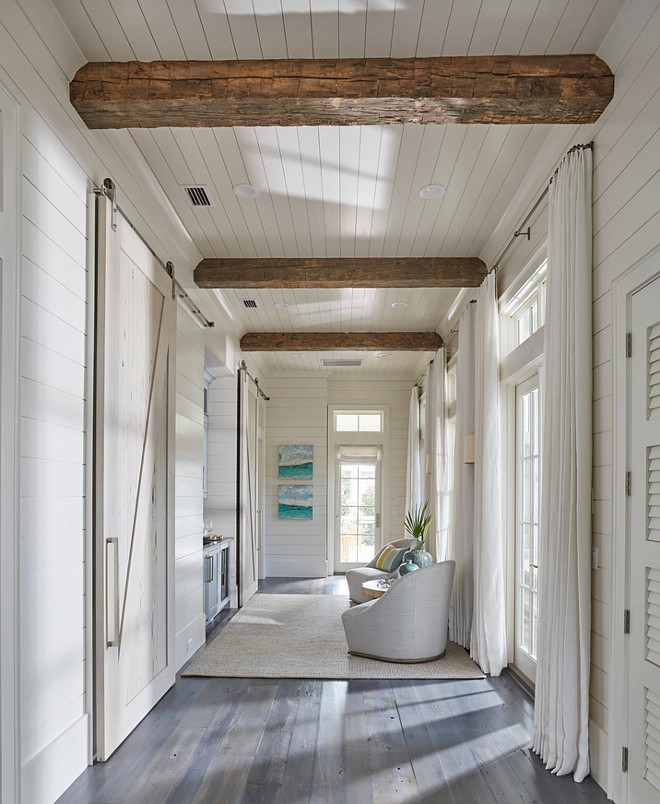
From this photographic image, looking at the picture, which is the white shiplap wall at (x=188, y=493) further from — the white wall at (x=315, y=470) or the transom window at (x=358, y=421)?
the transom window at (x=358, y=421)

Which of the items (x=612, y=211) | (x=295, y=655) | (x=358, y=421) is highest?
(x=612, y=211)

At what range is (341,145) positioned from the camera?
3701mm

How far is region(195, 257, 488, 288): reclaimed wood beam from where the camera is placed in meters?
5.58

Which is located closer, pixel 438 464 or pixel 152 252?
pixel 152 252

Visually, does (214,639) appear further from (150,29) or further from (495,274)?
(150,29)

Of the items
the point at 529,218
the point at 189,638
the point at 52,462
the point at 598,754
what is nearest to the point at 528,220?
the point at 529,218

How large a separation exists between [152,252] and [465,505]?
3.26 m

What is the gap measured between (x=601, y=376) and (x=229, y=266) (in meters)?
3.42

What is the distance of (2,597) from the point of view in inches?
91.7

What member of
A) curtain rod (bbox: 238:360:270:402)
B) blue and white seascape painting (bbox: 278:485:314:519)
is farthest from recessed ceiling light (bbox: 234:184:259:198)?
blue and white seascape painting (bbox: 278:485:314:519)

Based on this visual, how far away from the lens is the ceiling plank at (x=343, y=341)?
8.16 meters

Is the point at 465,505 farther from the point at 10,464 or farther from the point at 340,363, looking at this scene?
the point at 340,363

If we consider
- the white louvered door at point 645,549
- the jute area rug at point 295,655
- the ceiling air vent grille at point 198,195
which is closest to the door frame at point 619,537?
the white louvered door at point 645,549

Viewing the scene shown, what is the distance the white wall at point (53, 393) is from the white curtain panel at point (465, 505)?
11.2ft
